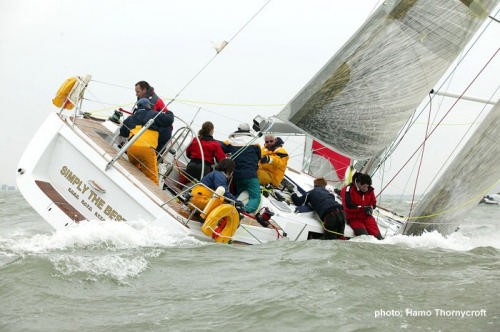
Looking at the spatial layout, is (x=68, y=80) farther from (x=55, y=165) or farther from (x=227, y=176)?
(x=227, y=176)

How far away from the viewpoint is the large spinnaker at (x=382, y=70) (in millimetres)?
7512

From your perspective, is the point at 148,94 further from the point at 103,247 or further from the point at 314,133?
the point at 103,247

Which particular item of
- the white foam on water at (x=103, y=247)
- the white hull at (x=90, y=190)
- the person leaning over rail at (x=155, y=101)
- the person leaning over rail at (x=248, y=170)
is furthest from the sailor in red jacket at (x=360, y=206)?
the white foam on water at (x=103, y=247)

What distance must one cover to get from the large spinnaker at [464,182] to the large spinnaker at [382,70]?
2.78 feet

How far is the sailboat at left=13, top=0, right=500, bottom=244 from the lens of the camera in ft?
23.2

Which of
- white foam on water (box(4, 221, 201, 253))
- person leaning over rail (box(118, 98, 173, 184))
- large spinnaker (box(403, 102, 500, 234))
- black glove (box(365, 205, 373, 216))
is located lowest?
white foam on water (box(4, 221, 201, 253))

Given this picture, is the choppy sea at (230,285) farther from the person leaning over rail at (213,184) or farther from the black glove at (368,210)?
the black glove at (368,210)

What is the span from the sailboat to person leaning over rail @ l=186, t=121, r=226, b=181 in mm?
257

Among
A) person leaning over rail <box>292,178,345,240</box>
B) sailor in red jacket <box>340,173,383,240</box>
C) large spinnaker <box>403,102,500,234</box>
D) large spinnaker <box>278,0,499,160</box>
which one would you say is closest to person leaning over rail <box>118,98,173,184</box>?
large spinnaker <box>278,0,499,160</box>

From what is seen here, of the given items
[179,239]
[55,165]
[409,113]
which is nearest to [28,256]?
[179,239]

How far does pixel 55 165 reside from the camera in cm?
752

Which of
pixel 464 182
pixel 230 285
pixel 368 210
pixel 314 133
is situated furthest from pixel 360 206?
pixel 230 285

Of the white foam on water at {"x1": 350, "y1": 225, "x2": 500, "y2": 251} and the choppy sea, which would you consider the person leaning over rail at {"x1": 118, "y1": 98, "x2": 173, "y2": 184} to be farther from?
the white foam on water at {"x1": 350, "y1": 225, "x2": 500, "y2": 251}

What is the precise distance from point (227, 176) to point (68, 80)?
2215 mm
